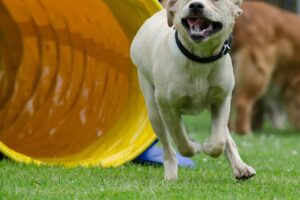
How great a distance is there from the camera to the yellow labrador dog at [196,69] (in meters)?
4.96

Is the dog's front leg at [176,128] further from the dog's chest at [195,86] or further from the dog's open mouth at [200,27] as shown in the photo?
the dog's open mouth at [200,27]

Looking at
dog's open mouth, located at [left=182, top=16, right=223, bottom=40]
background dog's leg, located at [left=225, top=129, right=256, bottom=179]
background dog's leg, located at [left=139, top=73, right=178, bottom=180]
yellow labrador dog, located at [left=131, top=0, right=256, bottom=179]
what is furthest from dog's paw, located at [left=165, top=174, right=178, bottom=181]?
dog's open mouth, located at [left=182, top=16, right=223, bottom=40]

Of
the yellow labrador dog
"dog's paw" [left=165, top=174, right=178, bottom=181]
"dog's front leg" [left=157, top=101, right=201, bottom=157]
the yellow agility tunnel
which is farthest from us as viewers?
the yellow agility tunnel

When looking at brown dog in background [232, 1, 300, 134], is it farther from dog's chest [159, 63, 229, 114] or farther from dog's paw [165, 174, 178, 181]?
dog's chest [159, 63, 229, 114]

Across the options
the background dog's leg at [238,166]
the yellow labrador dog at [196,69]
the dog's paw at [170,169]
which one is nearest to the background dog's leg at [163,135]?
the dog's paw at [170,169]

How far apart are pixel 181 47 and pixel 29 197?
131 centimetres

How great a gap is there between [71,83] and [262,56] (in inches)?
136

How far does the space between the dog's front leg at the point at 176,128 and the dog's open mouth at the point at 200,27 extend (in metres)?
0.55

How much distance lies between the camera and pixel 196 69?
5164mm

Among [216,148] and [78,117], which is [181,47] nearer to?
[216,148]

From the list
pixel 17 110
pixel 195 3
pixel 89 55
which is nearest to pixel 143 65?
pixel 195 3

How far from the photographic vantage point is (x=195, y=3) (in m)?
4.86

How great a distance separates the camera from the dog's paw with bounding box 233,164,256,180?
539 cm

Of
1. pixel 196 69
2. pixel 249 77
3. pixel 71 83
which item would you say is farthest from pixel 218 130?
pixel 249 77
